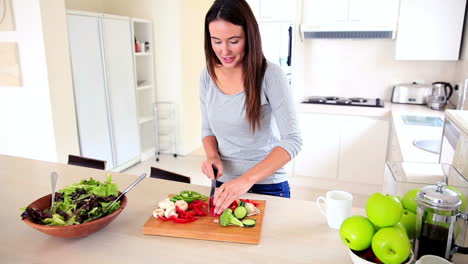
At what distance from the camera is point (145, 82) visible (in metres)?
4.33

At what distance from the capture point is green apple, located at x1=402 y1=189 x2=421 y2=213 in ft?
2.77

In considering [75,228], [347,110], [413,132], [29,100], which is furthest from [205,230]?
[29,100]

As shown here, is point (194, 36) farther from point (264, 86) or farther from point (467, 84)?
point (264, 86)

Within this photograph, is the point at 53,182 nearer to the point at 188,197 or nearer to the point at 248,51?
the point at 188,197

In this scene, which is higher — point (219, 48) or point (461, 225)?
point (219, 48)

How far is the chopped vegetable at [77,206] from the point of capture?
3.23 ft

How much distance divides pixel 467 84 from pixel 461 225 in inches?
76.0

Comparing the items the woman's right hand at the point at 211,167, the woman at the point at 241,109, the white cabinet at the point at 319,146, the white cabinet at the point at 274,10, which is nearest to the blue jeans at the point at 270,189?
the woman at the point at 241,109

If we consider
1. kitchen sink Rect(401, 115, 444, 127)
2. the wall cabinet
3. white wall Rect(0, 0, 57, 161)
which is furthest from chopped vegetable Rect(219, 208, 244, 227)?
white wall Rect(0, 0, 57, 161)

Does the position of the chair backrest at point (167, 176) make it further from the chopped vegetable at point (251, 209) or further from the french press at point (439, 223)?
the french press at point (439, 223)

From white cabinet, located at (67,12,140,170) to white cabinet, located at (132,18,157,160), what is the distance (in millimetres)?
236

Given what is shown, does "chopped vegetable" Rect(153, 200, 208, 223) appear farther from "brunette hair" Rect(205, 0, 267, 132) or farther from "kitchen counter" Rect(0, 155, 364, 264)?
"brunette hair" Rect(205, 0, 267, 132)

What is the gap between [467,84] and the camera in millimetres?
2334

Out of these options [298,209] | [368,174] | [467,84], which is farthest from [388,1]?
[298,209]
